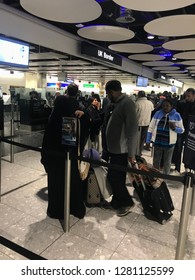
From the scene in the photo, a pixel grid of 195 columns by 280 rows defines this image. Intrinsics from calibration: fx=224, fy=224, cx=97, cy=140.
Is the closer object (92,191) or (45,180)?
(92,191)

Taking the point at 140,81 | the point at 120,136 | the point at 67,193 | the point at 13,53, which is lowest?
the point at 67,193

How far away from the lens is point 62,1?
3.38 meters

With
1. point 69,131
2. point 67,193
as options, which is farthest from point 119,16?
point 67,193

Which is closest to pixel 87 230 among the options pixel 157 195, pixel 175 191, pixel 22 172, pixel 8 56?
pixel 157 195

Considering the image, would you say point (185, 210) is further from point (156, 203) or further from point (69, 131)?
point (69, 131)

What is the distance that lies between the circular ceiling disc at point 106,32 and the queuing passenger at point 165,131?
2.25 metres

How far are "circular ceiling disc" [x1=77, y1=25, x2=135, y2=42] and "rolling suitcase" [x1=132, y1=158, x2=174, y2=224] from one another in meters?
3.24

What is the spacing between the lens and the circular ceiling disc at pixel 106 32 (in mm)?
4710

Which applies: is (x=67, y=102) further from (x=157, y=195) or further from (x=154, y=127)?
(x=154, y=127)

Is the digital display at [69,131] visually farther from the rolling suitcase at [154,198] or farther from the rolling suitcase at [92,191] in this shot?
the rolling suitcase at [154,198]

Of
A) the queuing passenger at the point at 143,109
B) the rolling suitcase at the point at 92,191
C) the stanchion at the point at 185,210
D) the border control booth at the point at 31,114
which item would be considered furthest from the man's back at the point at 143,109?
the stanchion at the point at 185,210

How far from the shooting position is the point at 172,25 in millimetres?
4055

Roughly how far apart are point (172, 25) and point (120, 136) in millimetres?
2736

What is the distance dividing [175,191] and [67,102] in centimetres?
238
